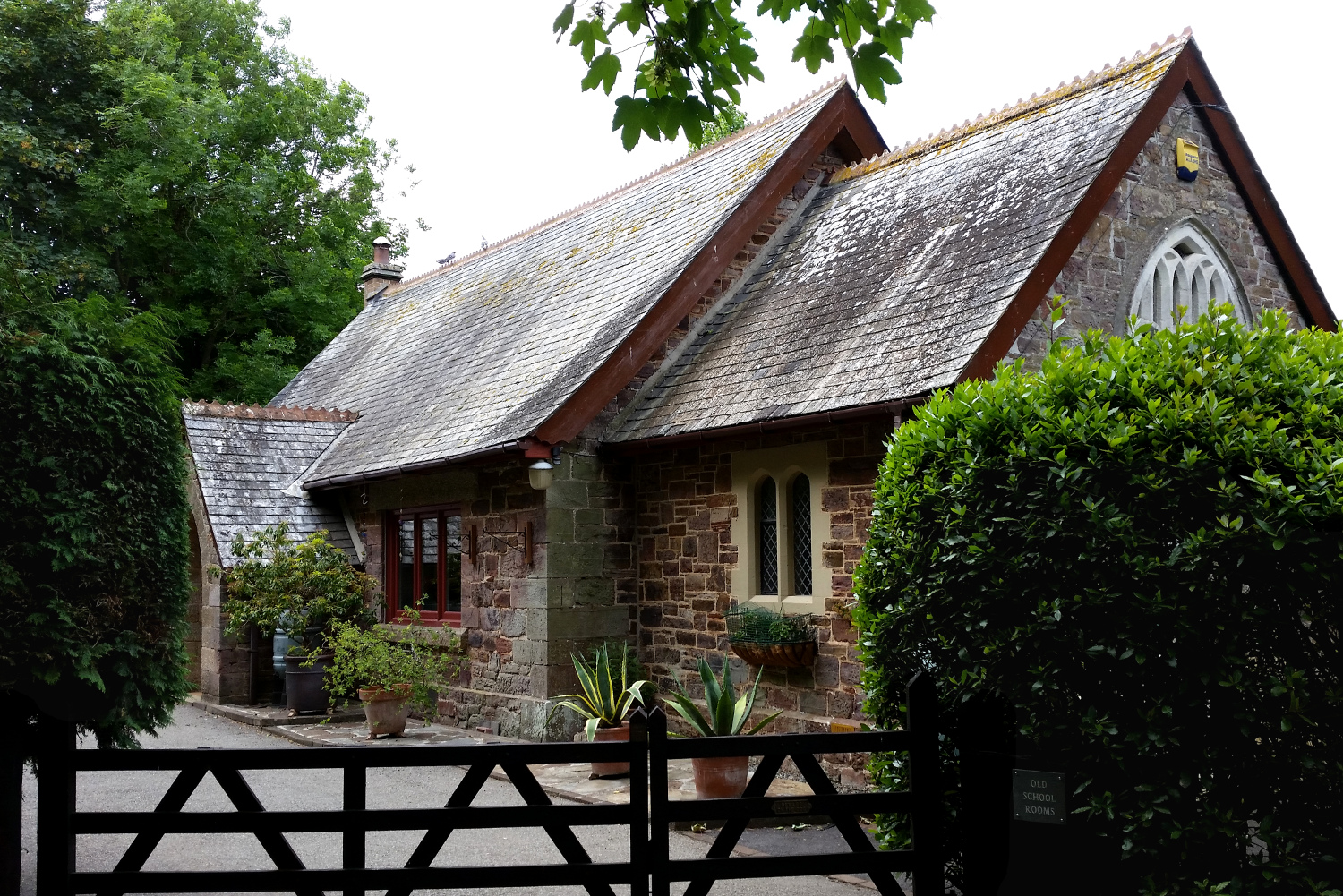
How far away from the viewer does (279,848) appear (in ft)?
17.7

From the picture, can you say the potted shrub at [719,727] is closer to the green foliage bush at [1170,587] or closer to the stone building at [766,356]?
the stone building at [766,356]

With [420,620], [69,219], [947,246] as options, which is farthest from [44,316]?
[69,219]

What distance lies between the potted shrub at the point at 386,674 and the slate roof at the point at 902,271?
A: 3341 mm

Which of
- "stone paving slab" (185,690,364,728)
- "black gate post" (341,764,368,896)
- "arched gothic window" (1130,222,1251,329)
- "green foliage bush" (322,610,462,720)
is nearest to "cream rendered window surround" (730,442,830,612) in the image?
"arched gothic window" (1130,222,1251,329)

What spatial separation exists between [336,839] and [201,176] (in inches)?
975

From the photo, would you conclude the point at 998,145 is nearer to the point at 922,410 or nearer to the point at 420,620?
the point at 922,410

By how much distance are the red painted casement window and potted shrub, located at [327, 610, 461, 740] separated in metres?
0.82

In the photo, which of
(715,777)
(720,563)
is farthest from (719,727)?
(720,563)

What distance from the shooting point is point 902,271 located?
11422mm

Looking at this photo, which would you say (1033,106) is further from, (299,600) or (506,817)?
(299,600)

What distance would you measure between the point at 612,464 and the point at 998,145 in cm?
519

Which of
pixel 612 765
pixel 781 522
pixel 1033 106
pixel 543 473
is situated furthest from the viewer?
pixel 1033 106

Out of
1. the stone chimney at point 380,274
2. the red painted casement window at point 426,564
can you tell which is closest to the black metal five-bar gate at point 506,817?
the red painted casement window at point 426,564

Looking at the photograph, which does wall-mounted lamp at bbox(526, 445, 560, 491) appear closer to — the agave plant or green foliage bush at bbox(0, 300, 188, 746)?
the agave plant
